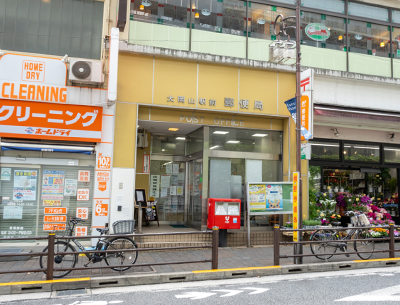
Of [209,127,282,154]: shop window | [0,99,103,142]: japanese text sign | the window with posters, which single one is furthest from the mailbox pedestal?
[0,99,103,142]: japanese text sign

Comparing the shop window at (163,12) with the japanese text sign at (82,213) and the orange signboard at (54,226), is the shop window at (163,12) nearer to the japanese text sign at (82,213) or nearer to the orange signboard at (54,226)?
the japanese text sign at (82,213)

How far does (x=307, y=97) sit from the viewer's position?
11508 millimetres

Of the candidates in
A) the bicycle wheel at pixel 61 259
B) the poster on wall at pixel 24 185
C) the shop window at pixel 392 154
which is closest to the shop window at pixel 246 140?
the shop window at pixel 392 154

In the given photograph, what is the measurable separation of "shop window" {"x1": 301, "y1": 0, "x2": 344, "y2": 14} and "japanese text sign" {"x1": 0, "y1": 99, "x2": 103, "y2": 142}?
900 centimetres

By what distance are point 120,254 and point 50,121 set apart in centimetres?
483

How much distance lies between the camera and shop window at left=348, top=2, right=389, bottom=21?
14492 millimetres

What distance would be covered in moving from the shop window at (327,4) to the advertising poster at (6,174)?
1192 cm

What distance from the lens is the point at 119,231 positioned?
9000 millimetres

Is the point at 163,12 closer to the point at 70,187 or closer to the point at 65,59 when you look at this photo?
the point at 65,59

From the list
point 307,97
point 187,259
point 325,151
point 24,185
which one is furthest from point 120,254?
point 325,151

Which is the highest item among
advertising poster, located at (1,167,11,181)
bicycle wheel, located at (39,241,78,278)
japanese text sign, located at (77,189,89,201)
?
advertising poster, located at (1,167,11,181)

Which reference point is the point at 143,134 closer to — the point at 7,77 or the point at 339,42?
the point at 7,77

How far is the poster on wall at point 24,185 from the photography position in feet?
34.5

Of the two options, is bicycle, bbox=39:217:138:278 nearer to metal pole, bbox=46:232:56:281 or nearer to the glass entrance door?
metal pole, bbox=46:232:56:281
